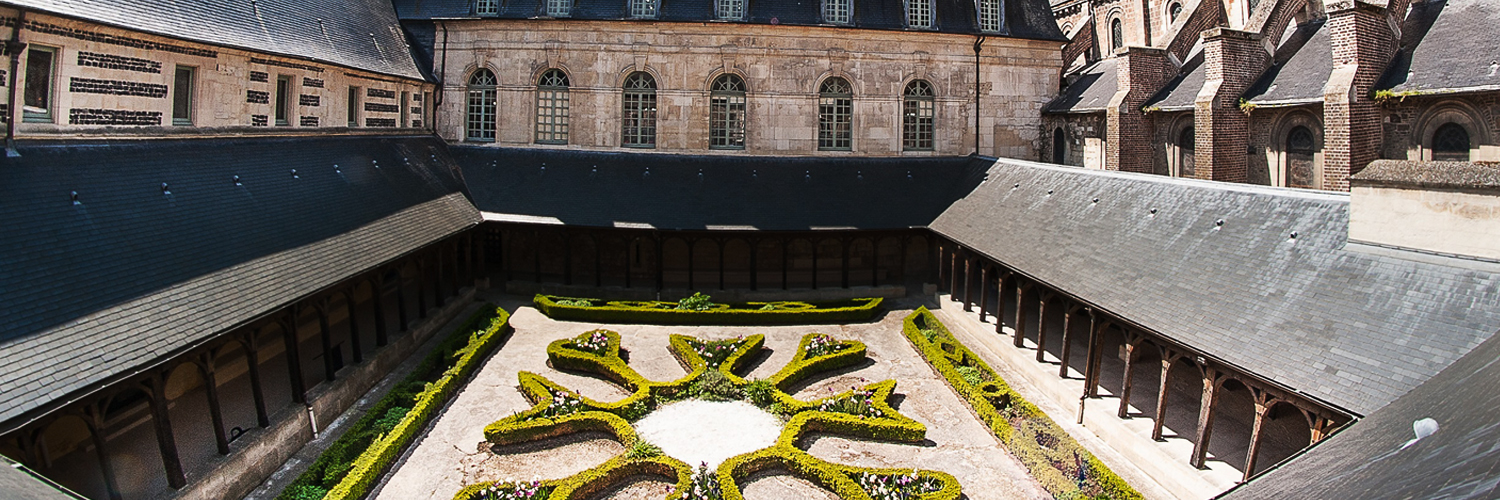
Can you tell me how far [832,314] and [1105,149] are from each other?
885 cm

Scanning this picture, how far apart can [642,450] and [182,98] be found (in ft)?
33.6

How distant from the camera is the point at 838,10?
24.0 m

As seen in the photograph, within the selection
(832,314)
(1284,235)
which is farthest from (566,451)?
(1284,235)

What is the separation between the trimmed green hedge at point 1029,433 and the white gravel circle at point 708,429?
3559mm

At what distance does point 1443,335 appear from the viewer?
339 inches

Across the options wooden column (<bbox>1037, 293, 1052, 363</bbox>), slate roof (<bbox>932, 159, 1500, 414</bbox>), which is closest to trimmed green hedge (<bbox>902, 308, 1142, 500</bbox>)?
wooden column (<bbox>1037, 293, 1052, 363</bbox>)

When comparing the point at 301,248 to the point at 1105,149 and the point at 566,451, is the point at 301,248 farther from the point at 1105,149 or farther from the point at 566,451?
the point at 1105,149

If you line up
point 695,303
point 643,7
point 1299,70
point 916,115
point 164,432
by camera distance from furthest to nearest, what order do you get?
point 916,115
point 643,7
point 695,303
point 1299,70
point 164,432

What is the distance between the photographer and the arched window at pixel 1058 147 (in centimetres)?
2472

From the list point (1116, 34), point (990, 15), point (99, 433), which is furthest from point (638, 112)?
point (1116, 34)

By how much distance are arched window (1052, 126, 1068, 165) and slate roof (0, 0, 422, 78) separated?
18.4m

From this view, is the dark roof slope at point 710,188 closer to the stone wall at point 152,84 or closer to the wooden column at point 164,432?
the stone wall at point 152,84

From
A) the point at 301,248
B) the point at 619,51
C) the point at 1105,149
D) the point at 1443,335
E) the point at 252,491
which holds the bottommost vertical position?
the point at 252,491

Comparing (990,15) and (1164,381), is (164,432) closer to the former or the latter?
(1164,381)
